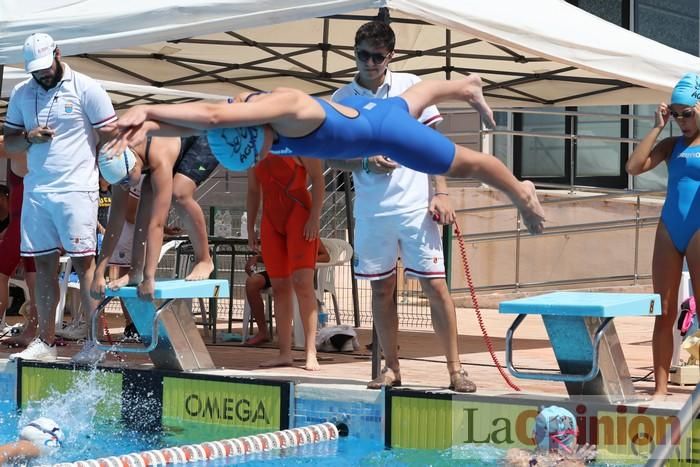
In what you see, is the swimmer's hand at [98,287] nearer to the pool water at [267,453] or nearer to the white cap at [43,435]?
the pool water at [267,453]

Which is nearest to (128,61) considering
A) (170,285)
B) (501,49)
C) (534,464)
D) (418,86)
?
(501,49)

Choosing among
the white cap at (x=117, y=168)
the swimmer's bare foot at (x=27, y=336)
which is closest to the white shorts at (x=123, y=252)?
the swimmer's bare foot at (x=27, y=336)

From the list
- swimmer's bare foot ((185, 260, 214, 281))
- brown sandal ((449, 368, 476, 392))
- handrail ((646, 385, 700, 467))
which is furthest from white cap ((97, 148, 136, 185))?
handrail ((646, 385, 700, 467))

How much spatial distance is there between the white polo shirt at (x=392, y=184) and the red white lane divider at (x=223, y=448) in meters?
1.25


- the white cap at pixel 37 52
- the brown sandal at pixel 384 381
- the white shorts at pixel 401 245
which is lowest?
the brown sandal at pixel 384 381

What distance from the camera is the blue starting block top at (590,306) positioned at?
5820mm

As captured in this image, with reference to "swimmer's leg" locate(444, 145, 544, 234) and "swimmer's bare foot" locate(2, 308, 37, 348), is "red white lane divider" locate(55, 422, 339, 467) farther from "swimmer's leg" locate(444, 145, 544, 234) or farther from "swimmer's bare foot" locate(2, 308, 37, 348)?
"swimmer's bare foot" locate(2, 308, 37, 348)

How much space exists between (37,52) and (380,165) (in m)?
2.38

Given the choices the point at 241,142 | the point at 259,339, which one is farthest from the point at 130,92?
the point at 241,142

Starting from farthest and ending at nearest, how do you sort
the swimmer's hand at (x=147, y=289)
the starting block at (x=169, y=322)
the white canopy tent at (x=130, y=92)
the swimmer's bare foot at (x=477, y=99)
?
the white canopy tent at (x=130, y=92), the starting block at (x=169, y=322), the swimmer's hand at (x=147, y=289), the swimmer's bare foot at (x=477, y=99)

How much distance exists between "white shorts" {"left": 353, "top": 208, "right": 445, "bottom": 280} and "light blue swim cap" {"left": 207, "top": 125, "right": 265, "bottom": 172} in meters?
1.76

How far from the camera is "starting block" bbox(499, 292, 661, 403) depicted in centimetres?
589

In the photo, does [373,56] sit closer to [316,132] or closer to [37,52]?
[316,132]

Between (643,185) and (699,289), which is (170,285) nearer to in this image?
(699,289)
